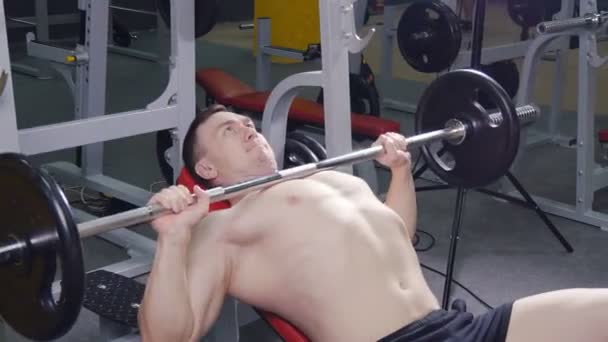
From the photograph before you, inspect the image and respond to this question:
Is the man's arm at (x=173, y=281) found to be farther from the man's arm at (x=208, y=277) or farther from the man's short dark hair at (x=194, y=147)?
the man's short dark hair at (x=194, y=147)

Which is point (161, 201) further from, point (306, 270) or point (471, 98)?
point (471, 98)

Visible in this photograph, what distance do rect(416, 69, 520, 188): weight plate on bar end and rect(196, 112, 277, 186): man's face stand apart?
1.93 ft

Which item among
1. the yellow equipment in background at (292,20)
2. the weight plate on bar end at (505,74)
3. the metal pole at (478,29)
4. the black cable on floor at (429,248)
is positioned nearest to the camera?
the black cable on floor at (429,248)

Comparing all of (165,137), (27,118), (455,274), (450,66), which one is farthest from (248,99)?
(27,118)

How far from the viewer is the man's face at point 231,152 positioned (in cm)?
179

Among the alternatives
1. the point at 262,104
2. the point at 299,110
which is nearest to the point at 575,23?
the point at 299,110

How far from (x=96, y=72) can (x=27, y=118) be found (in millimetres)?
1567

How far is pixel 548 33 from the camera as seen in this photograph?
3225 mm

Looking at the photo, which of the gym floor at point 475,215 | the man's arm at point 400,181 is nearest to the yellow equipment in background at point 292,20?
the gym floor at point 475,215

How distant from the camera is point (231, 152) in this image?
1796mm

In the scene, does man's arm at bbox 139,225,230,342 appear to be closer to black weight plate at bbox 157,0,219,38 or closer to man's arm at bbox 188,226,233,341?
man's arm at bbox 188,226,233,341

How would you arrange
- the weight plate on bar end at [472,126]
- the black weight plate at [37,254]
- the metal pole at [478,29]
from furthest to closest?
the metal pole at [478,29] < the weight plate on bar end at [472,126] < the black weight plate at [37,254]

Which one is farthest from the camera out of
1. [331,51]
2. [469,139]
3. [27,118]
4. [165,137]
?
[27,118]

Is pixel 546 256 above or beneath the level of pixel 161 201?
beneath
